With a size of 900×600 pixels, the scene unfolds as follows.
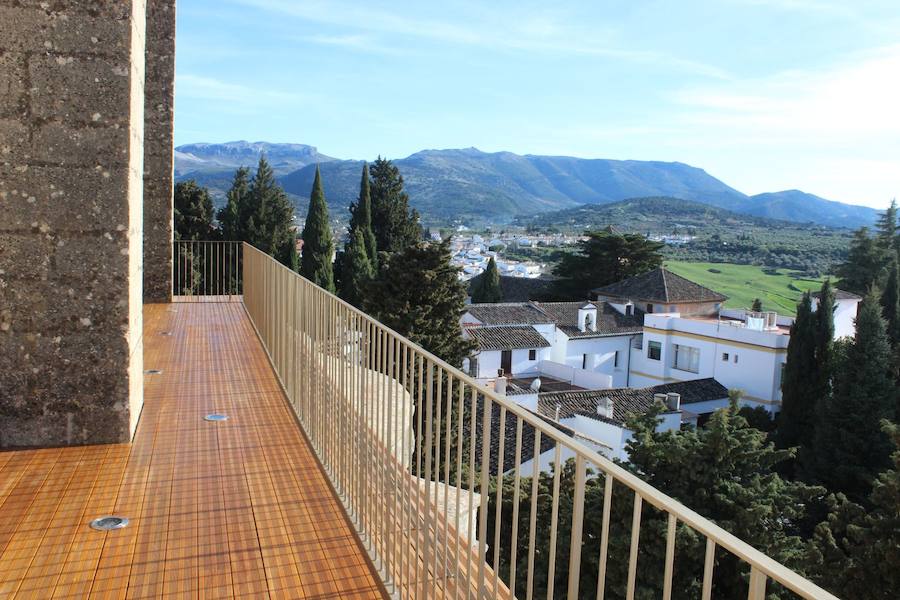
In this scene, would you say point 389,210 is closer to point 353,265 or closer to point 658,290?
point 353,265

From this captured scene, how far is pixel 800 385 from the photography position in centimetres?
2897

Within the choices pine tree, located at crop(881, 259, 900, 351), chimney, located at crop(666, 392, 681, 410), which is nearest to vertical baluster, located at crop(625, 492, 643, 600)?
chimney, located at crop(666, 392, 681, 410)

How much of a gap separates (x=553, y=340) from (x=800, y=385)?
40.9 feet

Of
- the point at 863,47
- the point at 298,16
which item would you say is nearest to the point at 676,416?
the point at 298,16

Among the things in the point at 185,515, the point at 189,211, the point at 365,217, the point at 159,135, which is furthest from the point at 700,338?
the point at 185,515

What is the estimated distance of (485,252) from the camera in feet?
316

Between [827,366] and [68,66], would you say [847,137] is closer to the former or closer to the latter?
[827,366]

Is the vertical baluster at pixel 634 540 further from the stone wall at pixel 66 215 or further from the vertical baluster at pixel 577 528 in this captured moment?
the stone wall at pixel 66 215

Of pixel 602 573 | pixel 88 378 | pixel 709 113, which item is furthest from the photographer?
pixel 709 113

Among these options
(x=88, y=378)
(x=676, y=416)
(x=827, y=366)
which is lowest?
(x=676, y=416)

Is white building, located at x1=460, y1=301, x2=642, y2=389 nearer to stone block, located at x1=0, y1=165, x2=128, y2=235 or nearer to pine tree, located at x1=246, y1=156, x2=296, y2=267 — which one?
pine tree, located at x1=246, y1=156, x2=296, y2=267

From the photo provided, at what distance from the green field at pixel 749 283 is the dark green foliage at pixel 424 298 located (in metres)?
42.8

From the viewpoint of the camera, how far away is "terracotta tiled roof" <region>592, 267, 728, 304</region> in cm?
4350

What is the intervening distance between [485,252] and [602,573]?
95273mm
